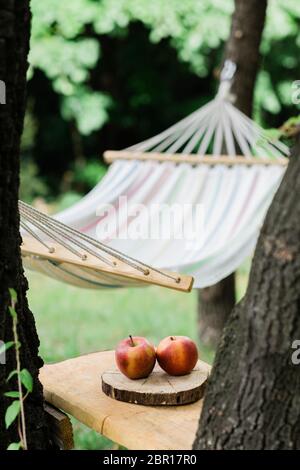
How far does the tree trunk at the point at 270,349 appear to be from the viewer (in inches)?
45.0

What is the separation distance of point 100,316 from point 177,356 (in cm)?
272

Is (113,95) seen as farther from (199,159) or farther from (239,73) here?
(199,159)

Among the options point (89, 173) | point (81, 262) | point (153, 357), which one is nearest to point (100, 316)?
point (81, 262)

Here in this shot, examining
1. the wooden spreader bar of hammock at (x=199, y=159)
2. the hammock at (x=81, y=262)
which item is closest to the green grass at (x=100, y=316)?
the wooden spreader bar of hammock at (x=199, y=159)

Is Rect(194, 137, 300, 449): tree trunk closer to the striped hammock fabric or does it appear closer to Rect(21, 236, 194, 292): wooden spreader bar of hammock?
Rect(21, 236, 194, 292): wooden spreader bar of hammock

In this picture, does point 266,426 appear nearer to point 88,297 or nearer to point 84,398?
point 84,398

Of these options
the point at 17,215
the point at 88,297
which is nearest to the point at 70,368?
the point at 17,215

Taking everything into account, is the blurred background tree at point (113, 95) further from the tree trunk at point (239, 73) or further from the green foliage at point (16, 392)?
the green foliage at point (16, 392)

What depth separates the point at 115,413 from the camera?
145 cm

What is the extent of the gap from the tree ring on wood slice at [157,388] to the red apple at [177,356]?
0.02 metres

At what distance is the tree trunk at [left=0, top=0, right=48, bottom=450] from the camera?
1.26m

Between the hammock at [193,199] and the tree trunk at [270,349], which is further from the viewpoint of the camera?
the hammock at [193,199]

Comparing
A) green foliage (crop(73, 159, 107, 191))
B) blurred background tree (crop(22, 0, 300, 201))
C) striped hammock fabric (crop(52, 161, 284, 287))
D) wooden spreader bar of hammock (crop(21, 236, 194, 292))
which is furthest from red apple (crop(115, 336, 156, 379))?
green foliage (crop(73, 159, 107, 191))

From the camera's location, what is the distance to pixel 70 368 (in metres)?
1.72
